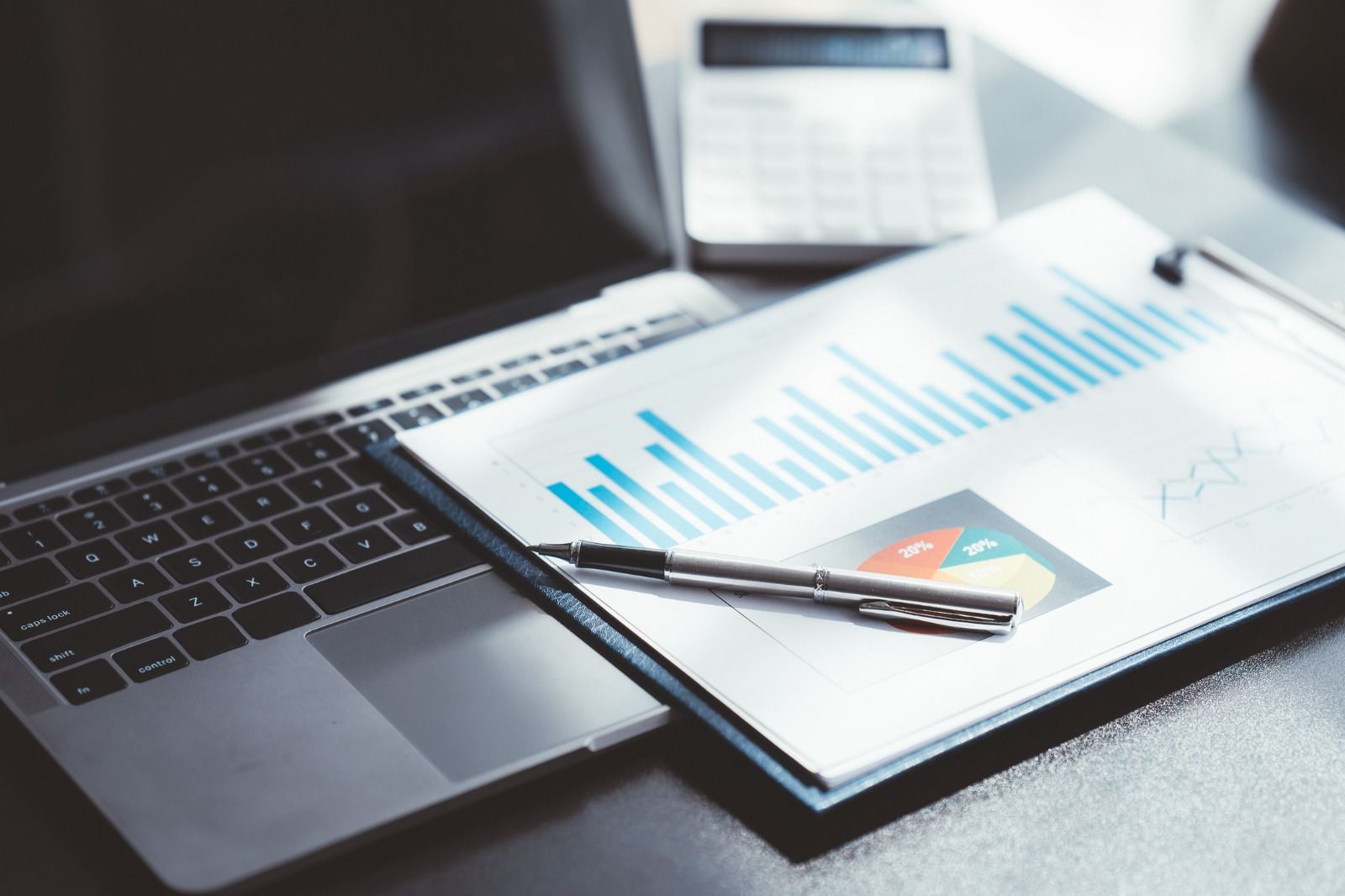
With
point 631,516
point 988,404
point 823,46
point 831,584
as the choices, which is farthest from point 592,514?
point 823,46

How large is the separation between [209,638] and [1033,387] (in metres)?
0.44

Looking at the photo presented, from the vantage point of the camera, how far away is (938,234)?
0.93 metres

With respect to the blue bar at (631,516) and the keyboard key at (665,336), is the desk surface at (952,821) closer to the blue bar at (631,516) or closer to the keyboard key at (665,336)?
the blue bar at (631,516)

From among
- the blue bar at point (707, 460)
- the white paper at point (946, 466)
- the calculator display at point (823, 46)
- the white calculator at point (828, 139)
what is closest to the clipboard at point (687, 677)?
the white paper at point (946, 466)

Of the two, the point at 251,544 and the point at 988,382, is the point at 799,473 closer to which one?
the point at 988,382

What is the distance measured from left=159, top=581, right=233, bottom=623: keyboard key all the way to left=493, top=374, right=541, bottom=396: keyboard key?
0.21 m

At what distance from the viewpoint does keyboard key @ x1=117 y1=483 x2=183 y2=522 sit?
70 centimetres

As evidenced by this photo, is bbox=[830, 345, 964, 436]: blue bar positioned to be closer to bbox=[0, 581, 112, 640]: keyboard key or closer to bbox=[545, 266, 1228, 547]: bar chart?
bbox=[545, 266, 1228, 547]: bar chart

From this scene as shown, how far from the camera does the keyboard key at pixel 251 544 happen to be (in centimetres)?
69

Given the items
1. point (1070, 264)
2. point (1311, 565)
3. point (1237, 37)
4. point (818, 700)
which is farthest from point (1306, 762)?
point (1237, 37)

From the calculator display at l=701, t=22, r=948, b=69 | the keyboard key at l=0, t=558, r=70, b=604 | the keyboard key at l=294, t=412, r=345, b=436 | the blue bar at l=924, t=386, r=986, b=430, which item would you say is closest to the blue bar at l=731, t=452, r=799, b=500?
the blue bar at l=924, t=386, r=986, b=430

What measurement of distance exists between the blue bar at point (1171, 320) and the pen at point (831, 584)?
27 centimetres

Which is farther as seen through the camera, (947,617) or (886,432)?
(886,432)

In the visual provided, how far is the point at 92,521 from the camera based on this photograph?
2.28ft
